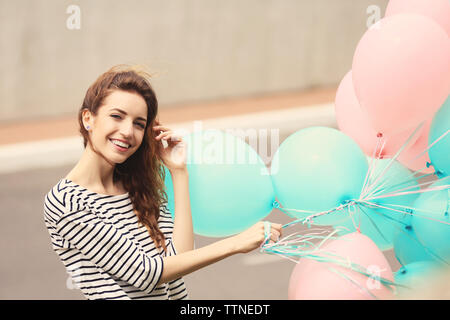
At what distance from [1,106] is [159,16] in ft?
5.85

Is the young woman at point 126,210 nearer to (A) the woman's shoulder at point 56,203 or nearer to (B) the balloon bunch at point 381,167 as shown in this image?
(A) the woman's shoulder at point 56,203

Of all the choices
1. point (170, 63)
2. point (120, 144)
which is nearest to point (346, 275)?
point (120, 144)

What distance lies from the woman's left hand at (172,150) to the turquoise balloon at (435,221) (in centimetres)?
60

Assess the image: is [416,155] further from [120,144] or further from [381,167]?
[120,144]

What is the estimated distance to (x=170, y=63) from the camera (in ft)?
21.5

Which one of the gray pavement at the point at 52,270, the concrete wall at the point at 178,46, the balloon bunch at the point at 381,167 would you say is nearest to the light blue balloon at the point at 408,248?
the balloon bunch at the point at 381,167

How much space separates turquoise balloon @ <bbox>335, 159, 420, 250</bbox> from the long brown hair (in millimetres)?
517

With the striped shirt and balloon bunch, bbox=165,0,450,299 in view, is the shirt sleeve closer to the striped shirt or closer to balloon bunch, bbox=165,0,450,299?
the striped shirt

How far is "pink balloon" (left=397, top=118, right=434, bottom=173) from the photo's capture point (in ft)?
5.77

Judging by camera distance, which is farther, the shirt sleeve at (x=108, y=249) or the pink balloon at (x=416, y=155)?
the pink balloon at (x=416, y=155)

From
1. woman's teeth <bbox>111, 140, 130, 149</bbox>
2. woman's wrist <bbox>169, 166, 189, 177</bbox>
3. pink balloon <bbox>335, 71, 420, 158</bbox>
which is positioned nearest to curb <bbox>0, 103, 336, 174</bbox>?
pink balloon <bbox>335, 71, 420, 158</bbox>

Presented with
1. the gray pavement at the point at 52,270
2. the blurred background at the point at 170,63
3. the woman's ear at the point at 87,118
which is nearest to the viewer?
the woman's ear at the point at 87,118

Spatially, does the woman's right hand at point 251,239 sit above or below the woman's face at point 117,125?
below

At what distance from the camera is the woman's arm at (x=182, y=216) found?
1.61 metres
